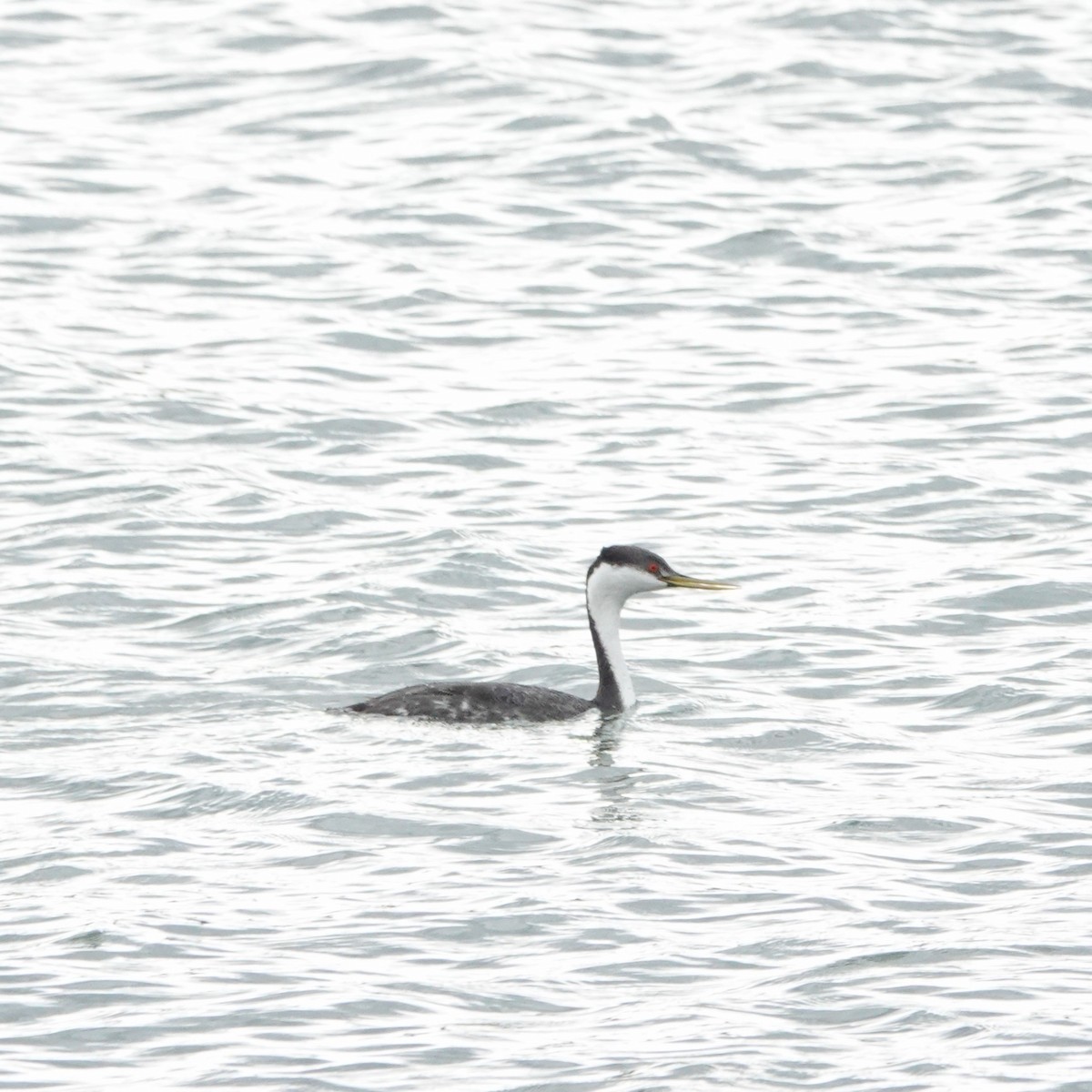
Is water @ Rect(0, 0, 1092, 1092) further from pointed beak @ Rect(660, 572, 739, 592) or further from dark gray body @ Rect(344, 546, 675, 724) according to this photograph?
pointed beak @ Rect(660, 572, 739, 592)

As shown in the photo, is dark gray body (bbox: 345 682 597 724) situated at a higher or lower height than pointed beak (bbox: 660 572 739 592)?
lower

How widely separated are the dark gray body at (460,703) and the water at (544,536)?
147 mm

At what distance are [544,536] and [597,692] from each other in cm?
247

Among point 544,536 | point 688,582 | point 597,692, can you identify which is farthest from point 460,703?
point 544,536

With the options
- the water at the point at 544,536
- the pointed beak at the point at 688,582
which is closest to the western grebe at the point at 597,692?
the pointed beak at the point at 688,582

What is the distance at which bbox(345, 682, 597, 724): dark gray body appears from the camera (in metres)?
12.6

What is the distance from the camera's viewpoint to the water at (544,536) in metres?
9.15

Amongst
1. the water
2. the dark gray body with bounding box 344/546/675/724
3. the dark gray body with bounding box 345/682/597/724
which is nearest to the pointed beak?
A: the water

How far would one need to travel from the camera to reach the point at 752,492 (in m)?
16.9

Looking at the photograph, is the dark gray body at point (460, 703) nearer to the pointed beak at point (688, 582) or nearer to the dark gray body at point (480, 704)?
the dark gray body at point (480, 704)

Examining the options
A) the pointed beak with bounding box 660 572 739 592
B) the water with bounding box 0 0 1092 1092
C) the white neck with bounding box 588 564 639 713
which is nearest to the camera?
the water with bounding box 0 0 1092 1092

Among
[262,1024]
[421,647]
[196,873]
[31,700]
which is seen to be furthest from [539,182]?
[262,1024]

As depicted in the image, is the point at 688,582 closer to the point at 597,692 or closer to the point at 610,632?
the point at 610,632

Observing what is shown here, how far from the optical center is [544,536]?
16.1 meters
